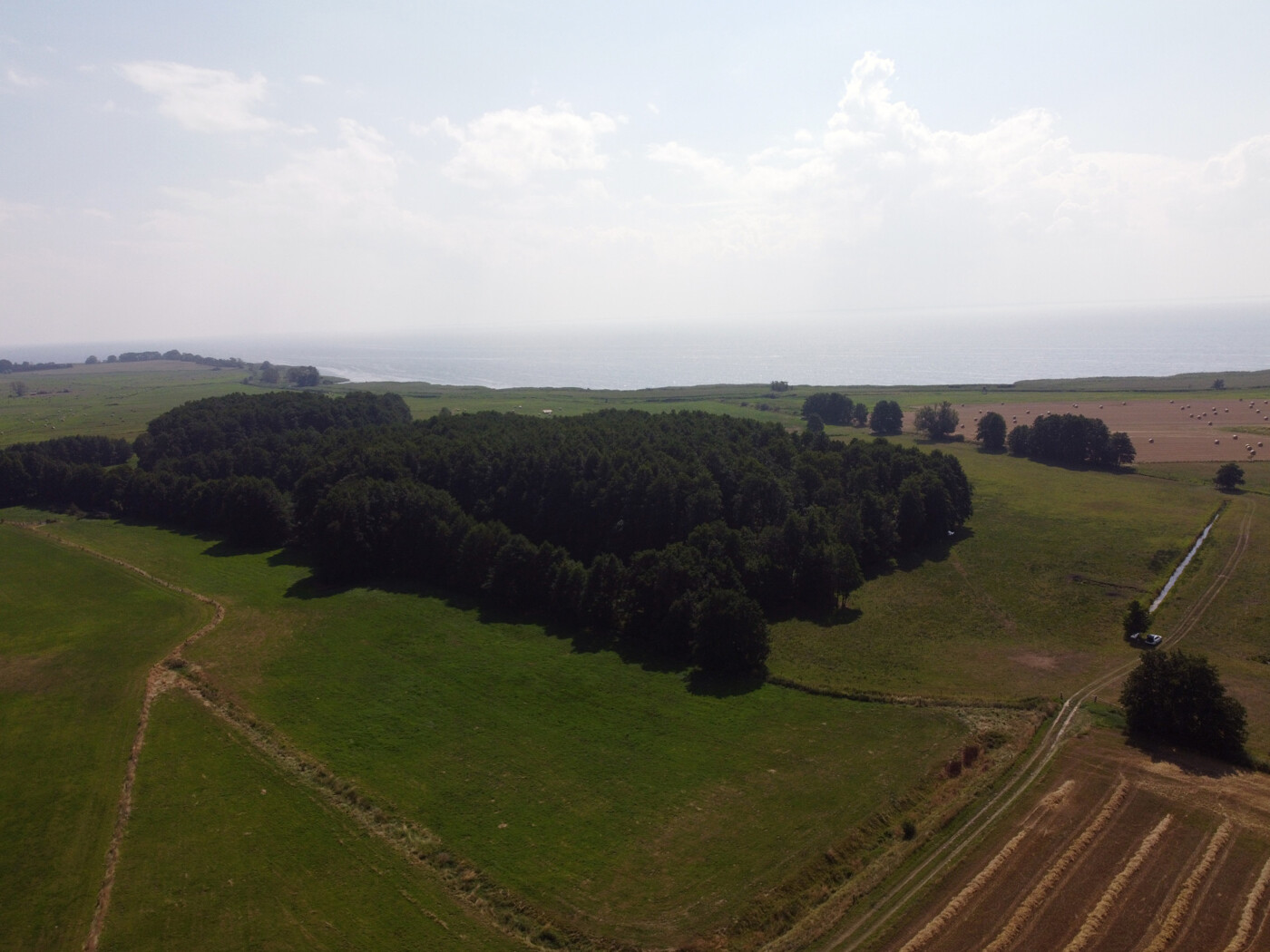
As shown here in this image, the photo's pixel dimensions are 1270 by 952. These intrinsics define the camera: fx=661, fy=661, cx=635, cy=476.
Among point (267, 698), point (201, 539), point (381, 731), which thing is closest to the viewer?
point (381, 731)

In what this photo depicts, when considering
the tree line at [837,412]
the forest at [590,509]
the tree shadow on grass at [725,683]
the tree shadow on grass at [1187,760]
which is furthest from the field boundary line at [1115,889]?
the tree line at [837,412]

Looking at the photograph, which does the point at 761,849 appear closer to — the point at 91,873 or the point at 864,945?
the point at 864,945

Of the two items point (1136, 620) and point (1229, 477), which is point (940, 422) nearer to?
point (1229, 477)

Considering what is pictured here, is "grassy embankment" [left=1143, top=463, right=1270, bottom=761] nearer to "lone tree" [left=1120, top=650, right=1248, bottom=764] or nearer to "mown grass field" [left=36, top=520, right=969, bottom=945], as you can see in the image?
"lone tree" [left=1120, top=650, right=1248, bottom=764]

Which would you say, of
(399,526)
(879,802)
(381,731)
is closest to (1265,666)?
(879,802)

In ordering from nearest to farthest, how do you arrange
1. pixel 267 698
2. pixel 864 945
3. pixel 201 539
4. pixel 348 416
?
1. pixel 864 945
2. pixel 267 698
3. pixel 201 539
4. pixel 348 416

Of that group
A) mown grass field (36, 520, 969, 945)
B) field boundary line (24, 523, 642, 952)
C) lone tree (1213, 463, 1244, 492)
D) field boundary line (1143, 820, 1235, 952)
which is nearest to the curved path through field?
mown grass field (36, 520, 969, 945)

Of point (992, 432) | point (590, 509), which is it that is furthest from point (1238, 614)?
point (992, 432)
